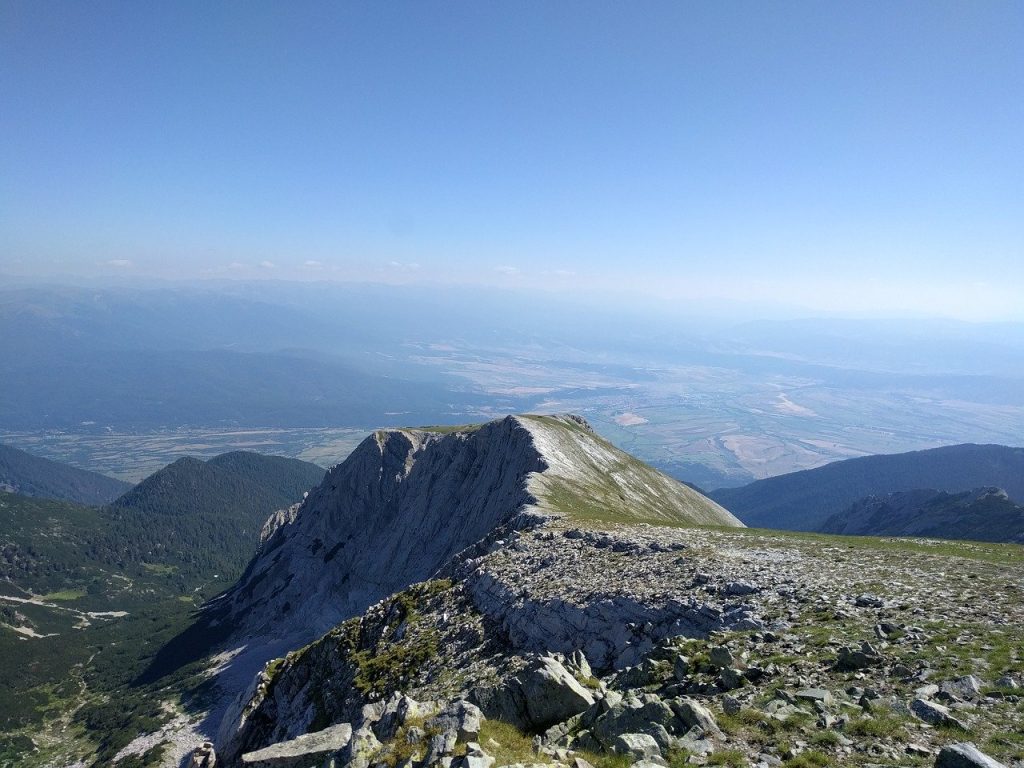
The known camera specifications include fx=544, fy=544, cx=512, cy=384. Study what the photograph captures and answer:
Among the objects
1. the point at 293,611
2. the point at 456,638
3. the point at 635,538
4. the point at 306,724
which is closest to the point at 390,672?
the point at 456,638

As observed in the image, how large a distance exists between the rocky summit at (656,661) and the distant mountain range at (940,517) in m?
99.0

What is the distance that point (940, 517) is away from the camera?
14762cm

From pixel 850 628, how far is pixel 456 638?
20.4 meters

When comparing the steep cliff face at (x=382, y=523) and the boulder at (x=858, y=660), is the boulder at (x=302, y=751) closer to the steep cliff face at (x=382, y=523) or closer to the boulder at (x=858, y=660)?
the boulder at (x=858, y=660)

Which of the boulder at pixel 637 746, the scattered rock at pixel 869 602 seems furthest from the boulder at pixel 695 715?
the scattered rock at pixel 869 602

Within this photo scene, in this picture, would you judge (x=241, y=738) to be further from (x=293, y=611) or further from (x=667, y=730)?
(x=293, y=611)

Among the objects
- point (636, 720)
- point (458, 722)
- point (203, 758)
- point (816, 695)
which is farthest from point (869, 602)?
point (203, 758)

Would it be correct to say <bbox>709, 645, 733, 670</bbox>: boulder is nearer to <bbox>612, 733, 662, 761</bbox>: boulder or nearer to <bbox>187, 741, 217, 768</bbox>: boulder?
<bbox>612, 733, 662, 761</bbox>: boulder

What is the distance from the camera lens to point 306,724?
1275 inches

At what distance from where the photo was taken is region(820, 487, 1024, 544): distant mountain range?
12576cm

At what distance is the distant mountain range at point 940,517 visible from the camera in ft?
413

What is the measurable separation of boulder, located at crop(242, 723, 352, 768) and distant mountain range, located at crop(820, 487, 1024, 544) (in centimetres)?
12083

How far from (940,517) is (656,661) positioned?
171 meters

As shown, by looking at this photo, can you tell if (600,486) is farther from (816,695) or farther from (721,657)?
(816,695)
